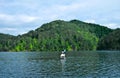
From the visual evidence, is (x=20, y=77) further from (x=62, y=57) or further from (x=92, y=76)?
(x=62, y=57)

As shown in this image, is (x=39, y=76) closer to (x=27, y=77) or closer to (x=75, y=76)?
(x=27, y=77)

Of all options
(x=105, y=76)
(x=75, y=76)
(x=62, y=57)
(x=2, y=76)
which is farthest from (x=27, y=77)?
(x=62, y=57)

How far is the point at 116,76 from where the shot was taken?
71375mm

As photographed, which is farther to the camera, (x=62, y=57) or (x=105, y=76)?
(x=62, y=57)

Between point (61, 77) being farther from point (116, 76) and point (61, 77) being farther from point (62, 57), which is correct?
point (62, 57)

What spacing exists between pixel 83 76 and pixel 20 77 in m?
16.5

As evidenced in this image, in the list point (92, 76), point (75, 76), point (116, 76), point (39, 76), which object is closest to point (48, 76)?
point (39, 76)

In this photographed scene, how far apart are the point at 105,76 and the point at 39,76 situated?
1753 centimetres

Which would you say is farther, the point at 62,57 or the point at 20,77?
the point at 62,57

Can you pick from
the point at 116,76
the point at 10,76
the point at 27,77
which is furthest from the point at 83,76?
the point at 10,76

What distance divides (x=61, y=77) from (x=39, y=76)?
654cm

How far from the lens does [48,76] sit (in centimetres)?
7362

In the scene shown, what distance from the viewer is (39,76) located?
74000 mm

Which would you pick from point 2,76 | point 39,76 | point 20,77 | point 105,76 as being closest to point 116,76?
point 105,76
